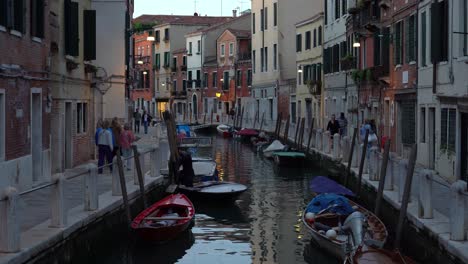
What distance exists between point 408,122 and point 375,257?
1508 centimetres

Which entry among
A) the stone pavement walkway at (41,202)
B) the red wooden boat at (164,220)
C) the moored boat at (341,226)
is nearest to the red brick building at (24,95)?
the stone pavement walkway at (41,202)

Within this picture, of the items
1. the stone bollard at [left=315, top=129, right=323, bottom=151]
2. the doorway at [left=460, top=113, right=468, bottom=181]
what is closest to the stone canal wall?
the doorway at [left=460, top=113, right=468, bottom=181]

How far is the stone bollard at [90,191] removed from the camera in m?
13.4

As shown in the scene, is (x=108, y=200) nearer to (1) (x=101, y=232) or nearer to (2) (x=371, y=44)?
(1) (x=101, y=232)

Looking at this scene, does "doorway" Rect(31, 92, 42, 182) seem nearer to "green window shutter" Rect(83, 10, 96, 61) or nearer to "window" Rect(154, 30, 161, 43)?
"green window shutter" Rect(83, 10, 96, 61)

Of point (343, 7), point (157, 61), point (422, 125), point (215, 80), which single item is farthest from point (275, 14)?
point (157, 61)

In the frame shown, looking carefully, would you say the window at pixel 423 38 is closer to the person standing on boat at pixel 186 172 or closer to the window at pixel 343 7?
the person standing on boat at pixel 186 172

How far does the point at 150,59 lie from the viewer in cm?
8475

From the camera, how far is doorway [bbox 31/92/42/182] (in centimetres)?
1803

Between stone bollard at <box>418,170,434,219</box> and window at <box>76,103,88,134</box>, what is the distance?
12.3 meters

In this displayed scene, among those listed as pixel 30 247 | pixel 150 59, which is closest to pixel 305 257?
pixel 30 247

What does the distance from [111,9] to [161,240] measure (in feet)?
44.5

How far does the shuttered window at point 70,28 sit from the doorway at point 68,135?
157cm

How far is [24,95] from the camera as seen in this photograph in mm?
16531
